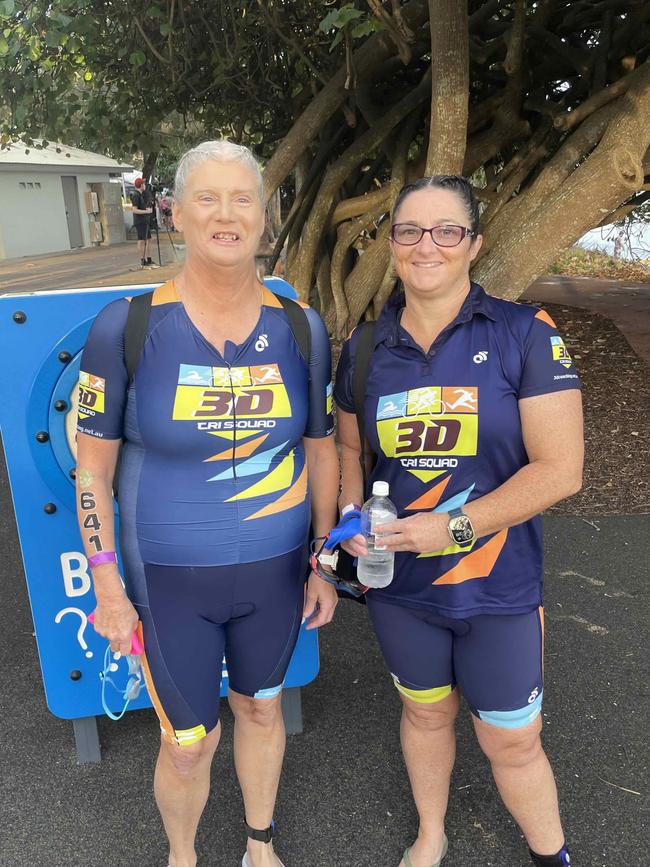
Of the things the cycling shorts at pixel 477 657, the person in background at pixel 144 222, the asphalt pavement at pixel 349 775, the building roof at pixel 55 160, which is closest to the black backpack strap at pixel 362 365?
the cycling shorts at pixel 477 657

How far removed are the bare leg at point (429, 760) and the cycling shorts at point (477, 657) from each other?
0.28 feet

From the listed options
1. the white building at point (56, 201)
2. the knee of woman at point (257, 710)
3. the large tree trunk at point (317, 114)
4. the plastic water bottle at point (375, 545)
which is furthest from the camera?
the white building at point (56, 201)

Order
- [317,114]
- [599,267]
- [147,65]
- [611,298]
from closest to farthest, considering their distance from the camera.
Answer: [317,114]
[147,65]
[611,298]
[599,267]

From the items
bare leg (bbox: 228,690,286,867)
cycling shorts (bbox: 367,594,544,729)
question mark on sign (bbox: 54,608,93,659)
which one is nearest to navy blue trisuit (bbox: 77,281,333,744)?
bare leg (bbox: 228,690,286,867)

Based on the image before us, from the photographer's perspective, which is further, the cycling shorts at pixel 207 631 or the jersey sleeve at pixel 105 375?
the cycling shorts at pixel 207 631

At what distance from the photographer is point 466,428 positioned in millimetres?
1748

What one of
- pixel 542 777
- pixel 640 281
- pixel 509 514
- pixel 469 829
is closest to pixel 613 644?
pixel 469 829

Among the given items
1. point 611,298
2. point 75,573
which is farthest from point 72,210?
point 75,573

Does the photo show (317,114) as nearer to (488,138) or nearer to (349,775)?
(488,138)

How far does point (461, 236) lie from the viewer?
176cm

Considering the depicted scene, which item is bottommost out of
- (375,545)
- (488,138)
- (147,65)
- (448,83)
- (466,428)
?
(375,545)

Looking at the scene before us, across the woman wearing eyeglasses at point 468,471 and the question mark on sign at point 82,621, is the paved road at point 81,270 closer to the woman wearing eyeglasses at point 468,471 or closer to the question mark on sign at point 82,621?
the question mark on sign at point 82,621

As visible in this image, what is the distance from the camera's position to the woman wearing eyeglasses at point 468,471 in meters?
1.73

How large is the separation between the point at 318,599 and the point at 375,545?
0.40m
